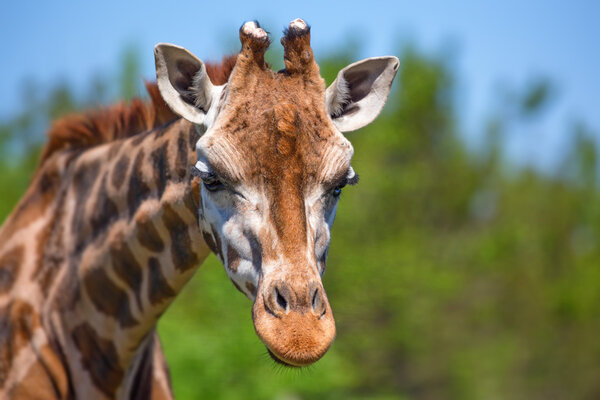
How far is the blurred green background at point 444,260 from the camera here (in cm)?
2625

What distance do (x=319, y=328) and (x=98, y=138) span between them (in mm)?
2696

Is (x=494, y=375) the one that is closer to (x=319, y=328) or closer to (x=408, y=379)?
(x=408, y=379)

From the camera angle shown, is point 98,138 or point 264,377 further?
point 264,377

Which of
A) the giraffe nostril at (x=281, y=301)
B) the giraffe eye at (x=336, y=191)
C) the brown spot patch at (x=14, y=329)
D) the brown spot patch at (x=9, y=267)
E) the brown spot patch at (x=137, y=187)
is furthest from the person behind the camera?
the brown spot patch at (x=9, y=267)

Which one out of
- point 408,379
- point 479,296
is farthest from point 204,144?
point 479,296

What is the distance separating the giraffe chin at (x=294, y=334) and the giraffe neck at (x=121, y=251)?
1094 mm

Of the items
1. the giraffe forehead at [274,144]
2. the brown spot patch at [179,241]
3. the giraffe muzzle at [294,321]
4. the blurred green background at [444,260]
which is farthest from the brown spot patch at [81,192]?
the blurred green background at [444,260]

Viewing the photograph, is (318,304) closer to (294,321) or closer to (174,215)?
(294,321)

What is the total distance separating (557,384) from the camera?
3709 cm

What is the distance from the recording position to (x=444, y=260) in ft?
110

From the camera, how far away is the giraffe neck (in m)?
4.36

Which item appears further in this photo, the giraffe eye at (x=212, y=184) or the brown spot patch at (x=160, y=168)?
the brown spot patch at (x=160, y=168)

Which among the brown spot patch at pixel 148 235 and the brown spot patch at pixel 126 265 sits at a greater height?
the brown spot patch at pixel 148 235

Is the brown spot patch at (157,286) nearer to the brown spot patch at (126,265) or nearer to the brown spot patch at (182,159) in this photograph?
the brown spot patch at (126,265)
